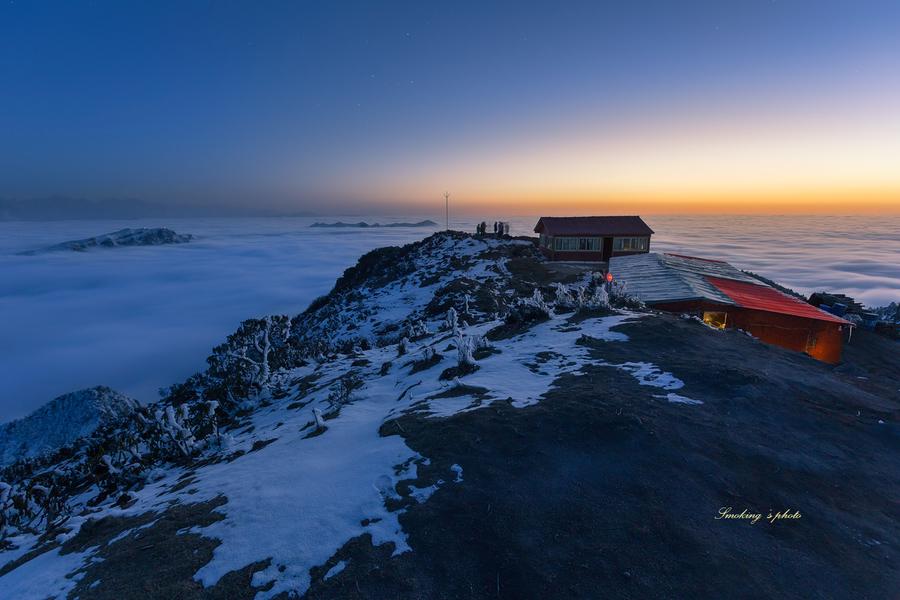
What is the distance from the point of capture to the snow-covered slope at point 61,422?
68.4 feet

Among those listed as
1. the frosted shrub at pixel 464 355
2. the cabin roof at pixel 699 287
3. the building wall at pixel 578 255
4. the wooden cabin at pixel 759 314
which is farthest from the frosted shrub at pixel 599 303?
the building wall at pixel 578 255

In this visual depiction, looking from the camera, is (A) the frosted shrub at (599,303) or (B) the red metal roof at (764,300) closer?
(A) the frosted shrub at (599,303)

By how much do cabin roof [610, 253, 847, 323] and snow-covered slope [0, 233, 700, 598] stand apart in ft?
19.6

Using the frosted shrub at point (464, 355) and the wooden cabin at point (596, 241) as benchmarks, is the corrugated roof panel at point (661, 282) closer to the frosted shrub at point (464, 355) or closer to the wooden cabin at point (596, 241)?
the wooden cabin at point (596, 241)

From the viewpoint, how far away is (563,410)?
25.0 feet

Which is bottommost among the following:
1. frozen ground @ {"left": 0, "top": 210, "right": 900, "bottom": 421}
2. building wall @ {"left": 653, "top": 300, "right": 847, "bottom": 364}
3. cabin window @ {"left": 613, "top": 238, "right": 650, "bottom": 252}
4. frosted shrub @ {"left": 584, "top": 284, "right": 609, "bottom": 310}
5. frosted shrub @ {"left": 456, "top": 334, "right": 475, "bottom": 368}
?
frozen ground @ {"left": 0, "top": 210, "right": 900, "bottom": 421}

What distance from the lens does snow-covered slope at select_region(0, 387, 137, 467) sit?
68.4ft

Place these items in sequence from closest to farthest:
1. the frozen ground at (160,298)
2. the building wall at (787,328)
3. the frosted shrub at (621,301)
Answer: the frosted shrub at (621,301)
the building wall at (787,328)
the frozen ground at (160,298)

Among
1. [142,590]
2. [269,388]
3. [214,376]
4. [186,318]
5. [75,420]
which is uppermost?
[142,590]

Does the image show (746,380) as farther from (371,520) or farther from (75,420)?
(75,420)

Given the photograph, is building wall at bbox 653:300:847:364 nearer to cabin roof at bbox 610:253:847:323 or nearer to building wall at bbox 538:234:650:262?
cabin roof at bbox 610:253:847:323

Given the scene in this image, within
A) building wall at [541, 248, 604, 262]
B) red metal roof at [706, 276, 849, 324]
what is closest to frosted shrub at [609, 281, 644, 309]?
red metal roof at [706, 276, 849, 324]

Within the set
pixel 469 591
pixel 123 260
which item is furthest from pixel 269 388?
pixel 123 260

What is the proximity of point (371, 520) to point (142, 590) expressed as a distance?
251cm
